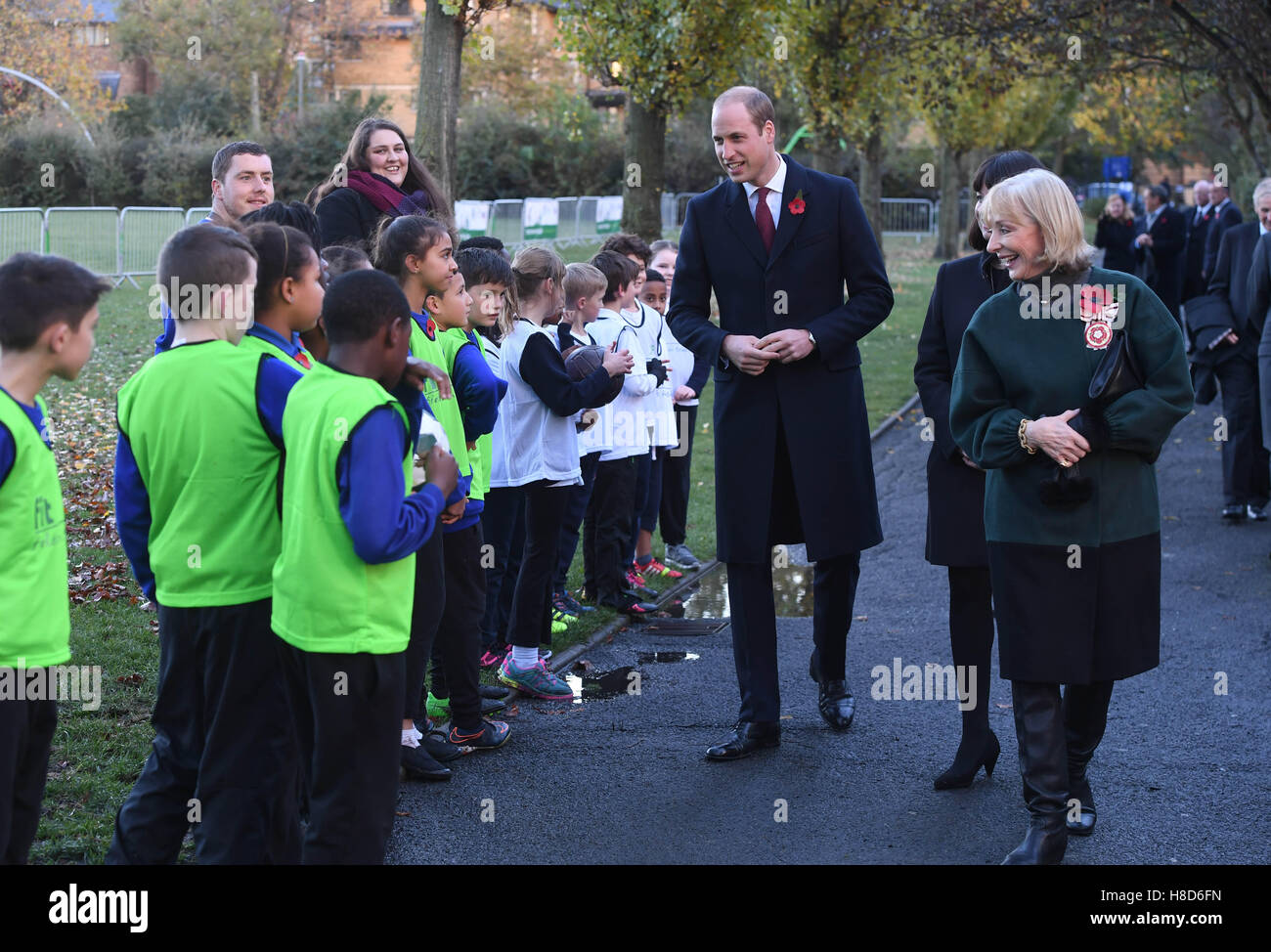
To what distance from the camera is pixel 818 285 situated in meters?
5.91

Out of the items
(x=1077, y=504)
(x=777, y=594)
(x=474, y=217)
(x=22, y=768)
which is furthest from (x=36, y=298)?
(x=474, y=217)

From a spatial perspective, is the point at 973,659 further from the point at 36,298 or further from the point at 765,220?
the point at 36,298

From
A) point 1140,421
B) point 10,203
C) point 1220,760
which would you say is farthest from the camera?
point 10,203

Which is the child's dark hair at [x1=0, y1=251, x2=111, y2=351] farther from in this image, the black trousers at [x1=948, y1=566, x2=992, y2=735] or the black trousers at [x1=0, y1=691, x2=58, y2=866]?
the black trousers at [x1=948, y1=566, x2=992, y2=735]

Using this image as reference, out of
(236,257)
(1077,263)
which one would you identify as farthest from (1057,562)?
(236,257)

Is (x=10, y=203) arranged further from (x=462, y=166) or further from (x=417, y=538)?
(x=417, y=538)

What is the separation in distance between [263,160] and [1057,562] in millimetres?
3563

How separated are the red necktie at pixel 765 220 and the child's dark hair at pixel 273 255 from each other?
7.53 ft

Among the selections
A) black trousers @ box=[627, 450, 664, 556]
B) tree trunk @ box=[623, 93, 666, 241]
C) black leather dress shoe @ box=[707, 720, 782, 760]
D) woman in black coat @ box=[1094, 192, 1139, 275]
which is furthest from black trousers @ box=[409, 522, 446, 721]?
woman in black coat @ box=[1094, 192, 1139, 275]

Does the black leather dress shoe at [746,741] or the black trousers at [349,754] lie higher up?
the black trousers at [349,754]

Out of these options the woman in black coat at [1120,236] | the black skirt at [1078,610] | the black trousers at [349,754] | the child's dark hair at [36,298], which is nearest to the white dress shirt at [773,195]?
the black skirt at [1078,610]

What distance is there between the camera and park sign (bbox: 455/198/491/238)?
104 ft

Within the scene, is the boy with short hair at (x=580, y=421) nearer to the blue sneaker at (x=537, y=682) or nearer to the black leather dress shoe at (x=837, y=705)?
the blue sneaker at (x=537, y=682)

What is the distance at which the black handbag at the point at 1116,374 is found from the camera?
4.32 metres
